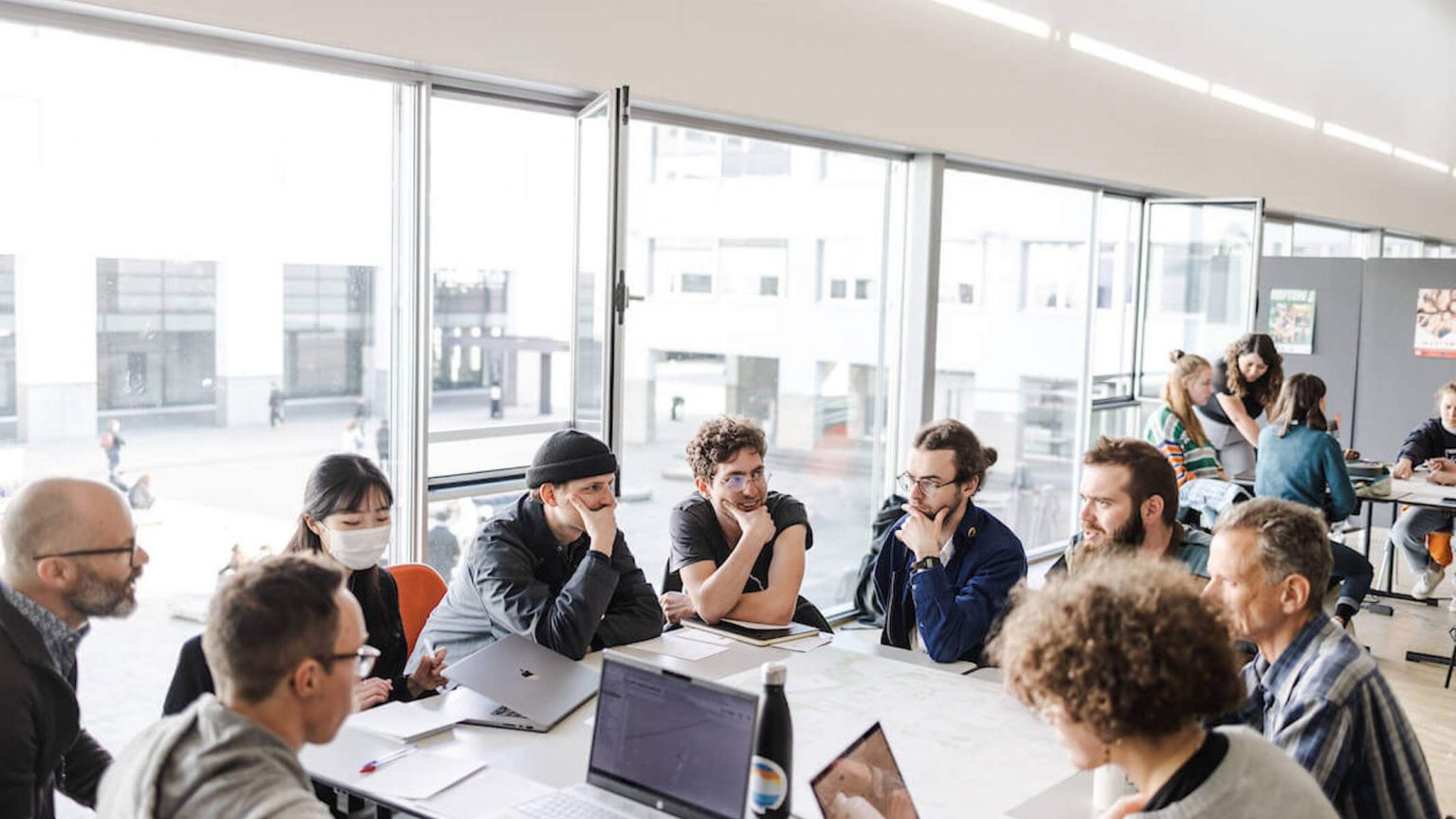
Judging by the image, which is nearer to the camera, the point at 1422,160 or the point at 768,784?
the point at 768,784

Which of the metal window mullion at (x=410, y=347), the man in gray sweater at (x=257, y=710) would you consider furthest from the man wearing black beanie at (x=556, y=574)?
the man in gray sweater at (x=257, y=710)

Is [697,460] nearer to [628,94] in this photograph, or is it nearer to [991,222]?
[628,94]

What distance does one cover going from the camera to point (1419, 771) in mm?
2105

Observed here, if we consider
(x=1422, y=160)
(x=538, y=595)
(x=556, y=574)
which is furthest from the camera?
(x=1422, y=160)

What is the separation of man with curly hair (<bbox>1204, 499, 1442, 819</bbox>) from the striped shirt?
12.6 feet

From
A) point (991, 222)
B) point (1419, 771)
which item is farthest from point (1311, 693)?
point (991, 222)

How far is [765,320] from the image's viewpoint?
19.7 ft

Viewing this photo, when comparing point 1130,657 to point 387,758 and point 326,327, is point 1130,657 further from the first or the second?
point 326,327

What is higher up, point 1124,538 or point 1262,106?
point 1262,106

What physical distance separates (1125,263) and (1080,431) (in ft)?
3.98

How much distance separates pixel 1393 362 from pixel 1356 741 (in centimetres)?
900

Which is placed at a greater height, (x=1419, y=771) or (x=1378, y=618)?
(x=1419, y=771)

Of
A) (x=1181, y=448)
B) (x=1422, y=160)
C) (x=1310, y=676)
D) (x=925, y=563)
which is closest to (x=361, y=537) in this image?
(x=925, y=563)

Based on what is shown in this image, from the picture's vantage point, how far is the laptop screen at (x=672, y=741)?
77.0 inches
